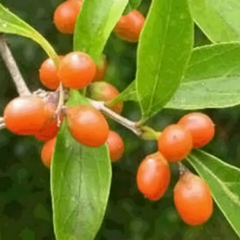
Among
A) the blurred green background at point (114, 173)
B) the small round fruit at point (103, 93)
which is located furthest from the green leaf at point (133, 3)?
the blurred green background at point (114, 173)

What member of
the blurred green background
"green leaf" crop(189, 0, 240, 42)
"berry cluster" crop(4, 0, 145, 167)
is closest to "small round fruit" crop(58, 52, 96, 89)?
"berry cluster" crop(4, 0, 145, 167)

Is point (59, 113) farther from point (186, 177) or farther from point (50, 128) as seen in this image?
point (186, 177)

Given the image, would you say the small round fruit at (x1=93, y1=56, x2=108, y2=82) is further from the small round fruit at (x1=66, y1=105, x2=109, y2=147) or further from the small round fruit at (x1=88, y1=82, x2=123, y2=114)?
the small round fruit at (x1=66, y1=105, x2=109, y2=147)

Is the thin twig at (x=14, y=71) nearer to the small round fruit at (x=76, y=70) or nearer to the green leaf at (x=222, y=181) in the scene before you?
the small round fruit at (x=76, y=70)

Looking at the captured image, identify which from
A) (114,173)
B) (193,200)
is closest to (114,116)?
(193,200)

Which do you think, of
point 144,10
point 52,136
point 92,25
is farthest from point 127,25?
point 144,10

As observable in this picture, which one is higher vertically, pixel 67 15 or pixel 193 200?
pixel 67 15
